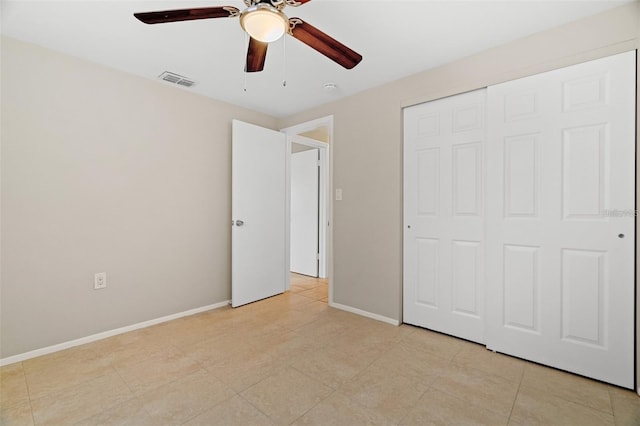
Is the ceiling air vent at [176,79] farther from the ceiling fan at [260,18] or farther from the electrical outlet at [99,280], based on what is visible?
the electrical outlet at [99,280]

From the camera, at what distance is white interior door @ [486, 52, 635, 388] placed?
71.9 inches

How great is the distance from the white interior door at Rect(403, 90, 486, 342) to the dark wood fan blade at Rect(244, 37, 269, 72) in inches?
62.9

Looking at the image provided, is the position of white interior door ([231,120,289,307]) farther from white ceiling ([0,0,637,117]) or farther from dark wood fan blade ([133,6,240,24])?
dark wood fan blade ([133,6,240,24])

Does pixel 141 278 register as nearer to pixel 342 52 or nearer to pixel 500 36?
pixel 342 52

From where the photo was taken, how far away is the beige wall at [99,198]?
2162mm

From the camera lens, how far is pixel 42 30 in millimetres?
2055

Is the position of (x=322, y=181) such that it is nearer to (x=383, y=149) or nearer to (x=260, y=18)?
(x=383, y=149)

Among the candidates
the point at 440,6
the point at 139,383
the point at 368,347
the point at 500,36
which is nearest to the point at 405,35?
the point at 440,6

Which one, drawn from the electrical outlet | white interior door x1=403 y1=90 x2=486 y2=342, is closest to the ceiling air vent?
the electrical outlet

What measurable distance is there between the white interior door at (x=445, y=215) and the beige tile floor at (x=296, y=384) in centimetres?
25

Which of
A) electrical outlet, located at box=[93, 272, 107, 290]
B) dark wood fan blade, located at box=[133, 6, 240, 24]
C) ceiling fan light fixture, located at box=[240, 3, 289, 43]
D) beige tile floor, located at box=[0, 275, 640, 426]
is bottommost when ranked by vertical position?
beige tile floor, located at box=[0, 275, 640, 426]

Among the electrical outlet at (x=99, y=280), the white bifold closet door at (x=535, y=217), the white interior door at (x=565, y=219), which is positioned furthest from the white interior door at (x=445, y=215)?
the electrical outlet at (x=99, y=280)

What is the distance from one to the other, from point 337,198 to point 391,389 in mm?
1973

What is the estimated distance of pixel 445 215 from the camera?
2580mm
